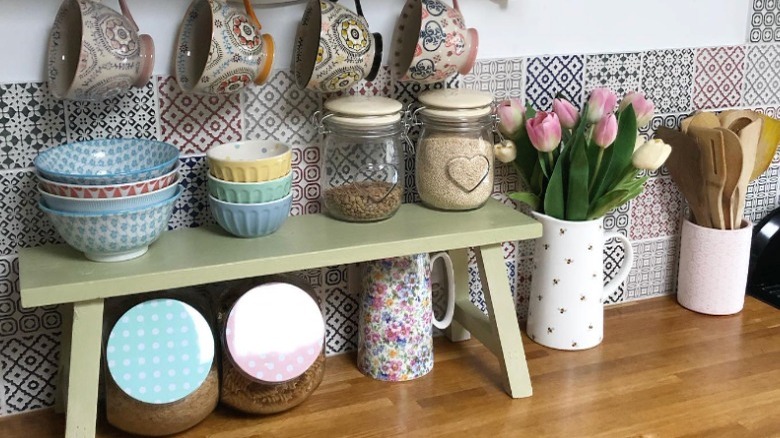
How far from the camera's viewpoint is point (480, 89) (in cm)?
140

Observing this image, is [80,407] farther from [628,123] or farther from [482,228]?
[628,123]

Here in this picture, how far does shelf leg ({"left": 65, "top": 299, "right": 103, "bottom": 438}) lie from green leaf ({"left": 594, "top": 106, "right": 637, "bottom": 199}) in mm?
737

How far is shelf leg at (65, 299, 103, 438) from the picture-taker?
3.59 ft

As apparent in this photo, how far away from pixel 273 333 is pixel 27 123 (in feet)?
1.34

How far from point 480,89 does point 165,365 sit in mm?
611

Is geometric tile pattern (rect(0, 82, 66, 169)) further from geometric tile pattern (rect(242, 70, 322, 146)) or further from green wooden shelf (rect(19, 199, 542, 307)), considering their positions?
geometric tile pattern (rect(242, 70, 322, 146))

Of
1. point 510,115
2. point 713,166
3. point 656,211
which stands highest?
point 510,115

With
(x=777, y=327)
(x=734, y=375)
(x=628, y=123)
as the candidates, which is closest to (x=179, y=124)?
(x=628, y=123)

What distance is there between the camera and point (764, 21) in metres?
1.57

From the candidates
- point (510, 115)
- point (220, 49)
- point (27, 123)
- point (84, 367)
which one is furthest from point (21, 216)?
point (510, 115)

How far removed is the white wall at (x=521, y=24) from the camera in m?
1.14

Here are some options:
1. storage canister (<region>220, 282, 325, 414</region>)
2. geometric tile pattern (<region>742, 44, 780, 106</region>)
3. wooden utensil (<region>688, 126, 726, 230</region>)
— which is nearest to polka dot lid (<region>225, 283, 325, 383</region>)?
storage canister (<region>220, 282, 325, 414</region>)

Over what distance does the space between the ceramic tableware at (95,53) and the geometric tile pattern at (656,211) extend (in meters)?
0.85

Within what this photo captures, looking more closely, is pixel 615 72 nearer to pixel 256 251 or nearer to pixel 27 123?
pixel 256 251
